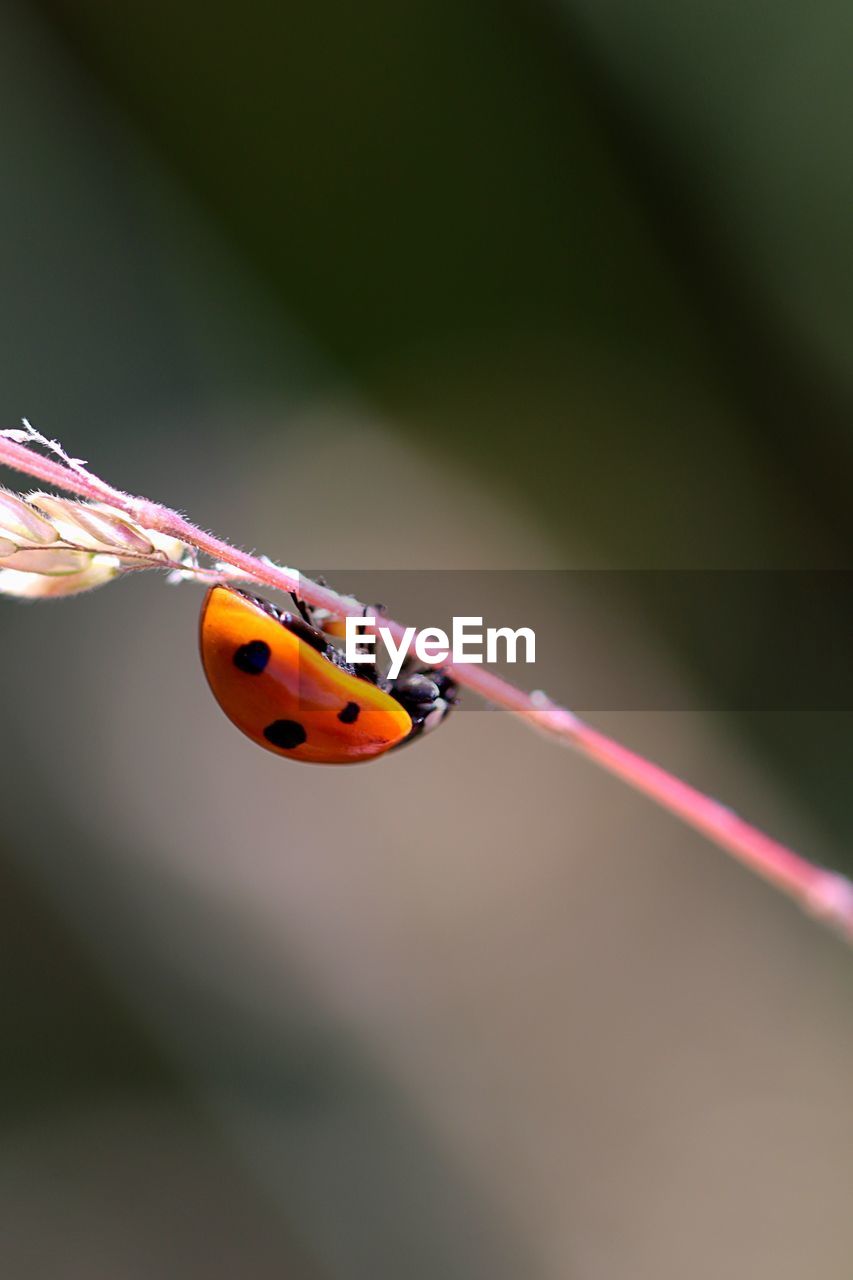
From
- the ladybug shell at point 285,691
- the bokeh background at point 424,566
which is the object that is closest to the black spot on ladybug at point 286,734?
the ladybug shell at point 285,691

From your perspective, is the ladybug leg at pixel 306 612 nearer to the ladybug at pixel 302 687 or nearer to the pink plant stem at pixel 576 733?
the ladybug at pixel 302 687

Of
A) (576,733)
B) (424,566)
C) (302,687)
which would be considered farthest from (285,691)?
(424,566)

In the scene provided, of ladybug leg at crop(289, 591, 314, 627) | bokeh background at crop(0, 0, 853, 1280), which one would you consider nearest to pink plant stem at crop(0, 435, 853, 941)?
ladybug leg at crop(289, 591, 314, 627)

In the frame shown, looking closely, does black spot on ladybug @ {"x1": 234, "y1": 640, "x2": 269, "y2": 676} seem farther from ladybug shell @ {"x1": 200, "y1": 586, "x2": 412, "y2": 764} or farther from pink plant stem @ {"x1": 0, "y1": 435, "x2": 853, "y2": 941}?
pink plant stem @ {"x1": 0, "y1": 435, "x2": 853, "y2": 941}

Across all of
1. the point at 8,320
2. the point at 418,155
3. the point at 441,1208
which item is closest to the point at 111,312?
the point at 8,320

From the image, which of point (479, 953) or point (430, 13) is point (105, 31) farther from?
point (479, 953)

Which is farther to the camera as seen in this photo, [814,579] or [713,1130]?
[814,579]
